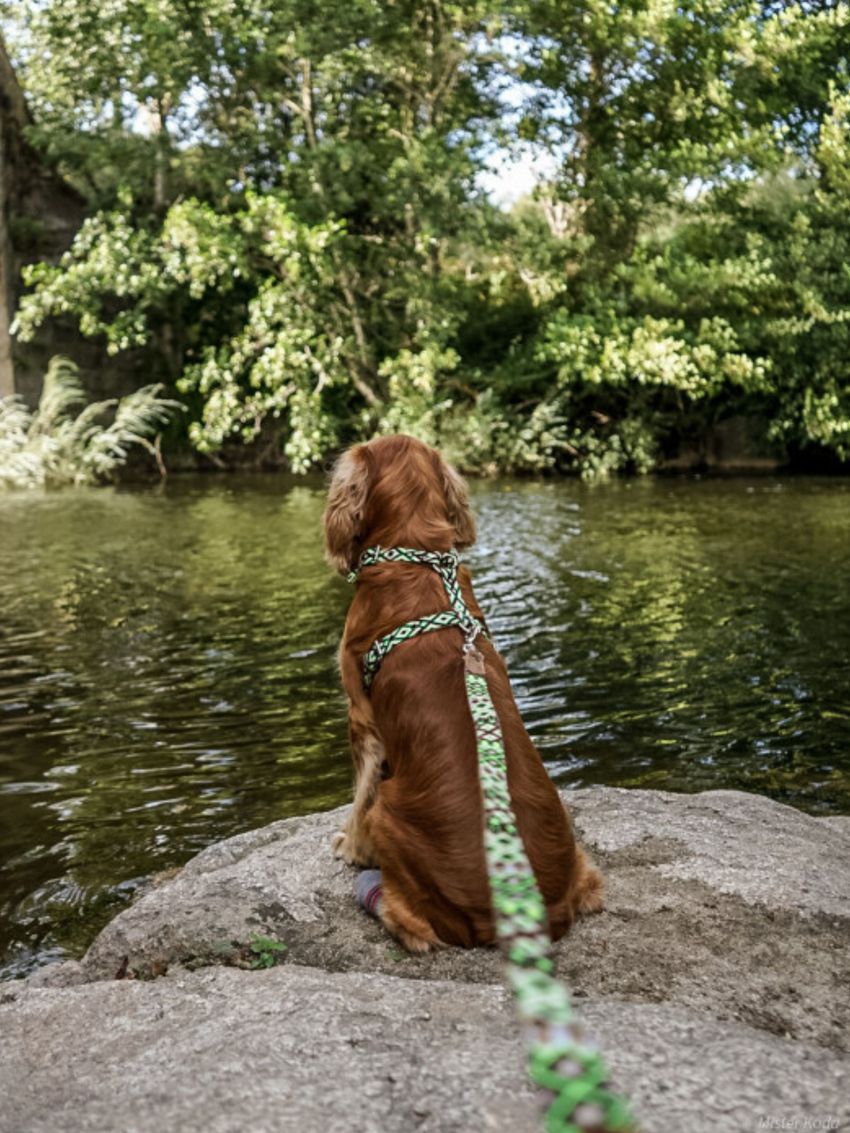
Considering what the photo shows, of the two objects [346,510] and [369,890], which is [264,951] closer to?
[369,890]

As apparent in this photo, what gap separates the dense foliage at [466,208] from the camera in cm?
1917

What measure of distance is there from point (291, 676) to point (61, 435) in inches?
576

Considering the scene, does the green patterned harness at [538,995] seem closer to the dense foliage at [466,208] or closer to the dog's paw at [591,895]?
the dog's paw at [591,895]

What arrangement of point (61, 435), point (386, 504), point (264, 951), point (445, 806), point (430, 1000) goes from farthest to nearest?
point (61, 435) → point (386, 504) → point (264, 951) → point (445, 806) → point (430, 1000)

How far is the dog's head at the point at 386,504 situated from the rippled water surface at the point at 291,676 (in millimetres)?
1766

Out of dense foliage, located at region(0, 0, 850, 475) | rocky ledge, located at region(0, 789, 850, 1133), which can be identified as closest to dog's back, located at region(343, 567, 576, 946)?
rocky ledge, located at region(0, 789, 850, 1133)

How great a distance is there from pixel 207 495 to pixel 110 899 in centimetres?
1516

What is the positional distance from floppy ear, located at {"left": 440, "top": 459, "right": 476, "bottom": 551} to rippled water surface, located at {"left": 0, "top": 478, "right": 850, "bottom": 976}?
1947mm

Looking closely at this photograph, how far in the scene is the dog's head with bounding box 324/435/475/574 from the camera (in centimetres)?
353

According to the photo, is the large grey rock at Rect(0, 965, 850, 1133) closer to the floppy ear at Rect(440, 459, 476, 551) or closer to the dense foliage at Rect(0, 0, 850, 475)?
the floppy ear at Rect(440, 459, 476, 551)

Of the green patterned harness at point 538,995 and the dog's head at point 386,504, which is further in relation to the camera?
the dog's head at point 386,504

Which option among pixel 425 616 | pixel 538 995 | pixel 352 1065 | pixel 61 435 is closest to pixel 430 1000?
pixel 352 1065

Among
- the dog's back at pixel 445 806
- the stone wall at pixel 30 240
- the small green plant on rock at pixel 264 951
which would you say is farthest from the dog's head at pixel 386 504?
the stone wall at pixel 30 240

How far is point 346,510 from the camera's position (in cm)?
360
